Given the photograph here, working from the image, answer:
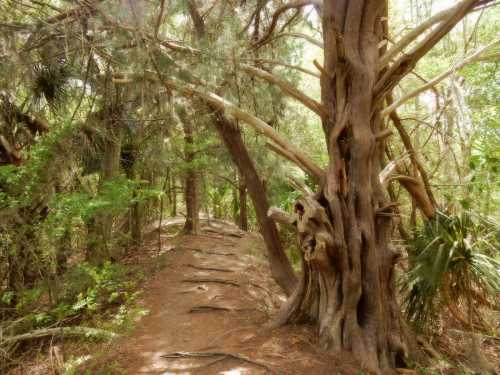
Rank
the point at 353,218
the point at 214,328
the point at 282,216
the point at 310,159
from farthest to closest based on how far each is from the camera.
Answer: the point at 214,328
the point at 310,159
the point at 282,216
the point at 353,218

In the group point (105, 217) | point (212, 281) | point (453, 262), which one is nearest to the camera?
point (453, 262)

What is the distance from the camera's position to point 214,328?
514 cm

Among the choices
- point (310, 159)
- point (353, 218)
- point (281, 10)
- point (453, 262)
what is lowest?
point (453, 262)

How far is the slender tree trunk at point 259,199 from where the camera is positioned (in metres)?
5.75

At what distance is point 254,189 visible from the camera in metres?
5.81

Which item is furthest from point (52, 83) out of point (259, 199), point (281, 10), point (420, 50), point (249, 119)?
point (420, 50)

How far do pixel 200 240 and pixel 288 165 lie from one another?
3.58m

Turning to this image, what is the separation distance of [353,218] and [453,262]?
116cm

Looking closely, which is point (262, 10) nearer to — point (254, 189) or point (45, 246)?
point (254, 189)

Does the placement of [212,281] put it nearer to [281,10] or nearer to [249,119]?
[249,119]

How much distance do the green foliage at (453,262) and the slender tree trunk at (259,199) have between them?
2093mm

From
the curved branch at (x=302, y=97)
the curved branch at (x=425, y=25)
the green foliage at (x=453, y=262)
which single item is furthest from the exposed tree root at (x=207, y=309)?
the curved branch at (x=425, y=25)

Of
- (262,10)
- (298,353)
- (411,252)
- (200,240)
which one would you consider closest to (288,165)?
(200,240)

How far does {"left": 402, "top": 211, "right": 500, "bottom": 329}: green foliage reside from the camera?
3.72m
